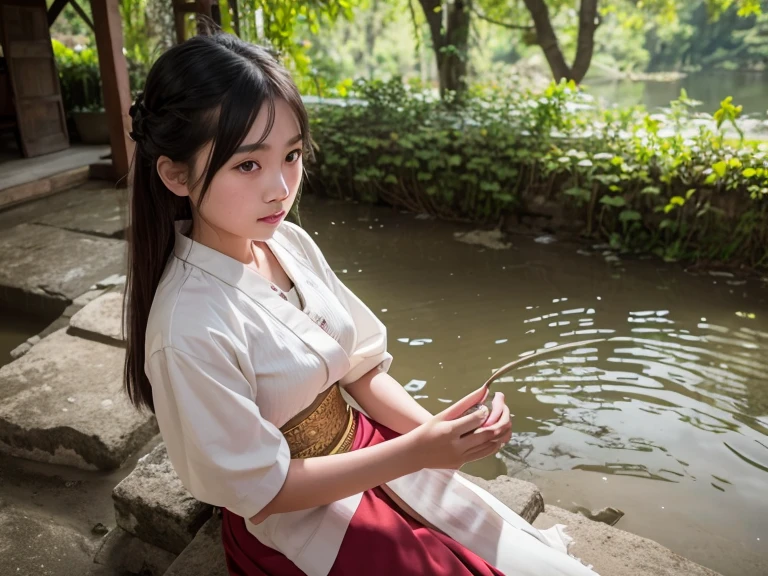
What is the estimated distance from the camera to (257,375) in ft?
4.13

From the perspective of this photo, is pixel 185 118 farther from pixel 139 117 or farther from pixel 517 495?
pixel 517 495

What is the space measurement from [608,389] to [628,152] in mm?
2570

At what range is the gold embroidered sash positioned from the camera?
4.52 feet

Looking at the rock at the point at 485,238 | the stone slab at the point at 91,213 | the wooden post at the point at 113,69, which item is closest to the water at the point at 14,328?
the stone slab at the point at 91,213

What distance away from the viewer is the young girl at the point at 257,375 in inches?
46.2

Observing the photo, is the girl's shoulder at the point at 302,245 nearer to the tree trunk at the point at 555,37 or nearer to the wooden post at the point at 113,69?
the wooden post at the point at 113,69

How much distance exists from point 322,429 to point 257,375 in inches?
9.7

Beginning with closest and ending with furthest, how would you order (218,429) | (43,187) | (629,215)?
(218,429) < (629,215) < (43,187)

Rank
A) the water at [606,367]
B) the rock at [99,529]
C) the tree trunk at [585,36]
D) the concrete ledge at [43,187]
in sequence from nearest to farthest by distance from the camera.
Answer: the rock at [99,529]
the water at [606,367]
the concrete ledge at [43,187]
the tree trunk at [585,36]

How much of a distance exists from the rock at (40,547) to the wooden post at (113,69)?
354 centimetres

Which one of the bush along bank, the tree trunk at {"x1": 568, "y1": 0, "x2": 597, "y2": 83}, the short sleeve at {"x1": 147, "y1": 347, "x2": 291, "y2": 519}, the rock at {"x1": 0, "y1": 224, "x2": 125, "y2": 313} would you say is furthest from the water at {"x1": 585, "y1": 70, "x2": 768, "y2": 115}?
the short sleeve at {"x1": 147, "y1": 347, "x2": 291, "y2": 519}

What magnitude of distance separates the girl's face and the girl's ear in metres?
0.02

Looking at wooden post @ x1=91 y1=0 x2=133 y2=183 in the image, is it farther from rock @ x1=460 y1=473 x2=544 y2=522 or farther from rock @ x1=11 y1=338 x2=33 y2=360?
rock @ x1=460 y1=473 x2=544 y2=522

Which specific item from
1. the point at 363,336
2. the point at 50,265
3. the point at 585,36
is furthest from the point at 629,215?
the point at 50,265
